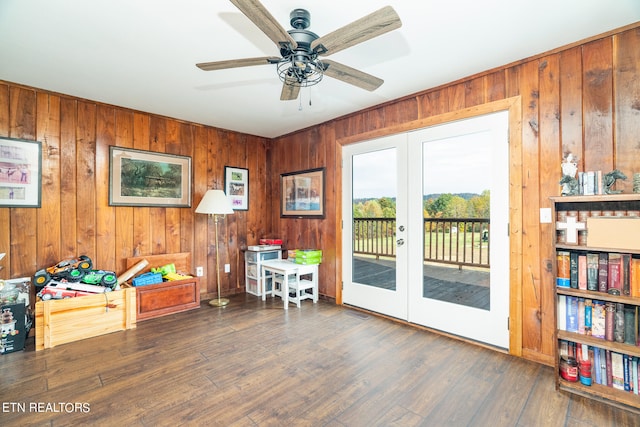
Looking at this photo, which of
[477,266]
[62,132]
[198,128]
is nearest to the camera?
[62,132]

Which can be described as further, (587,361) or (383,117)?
(383,117)

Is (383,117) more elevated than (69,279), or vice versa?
(383,117)

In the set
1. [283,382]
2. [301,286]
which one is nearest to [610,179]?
[283,382]

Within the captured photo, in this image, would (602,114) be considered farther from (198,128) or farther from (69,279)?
(69,279)

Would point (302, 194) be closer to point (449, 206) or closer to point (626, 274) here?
point (449, 206)

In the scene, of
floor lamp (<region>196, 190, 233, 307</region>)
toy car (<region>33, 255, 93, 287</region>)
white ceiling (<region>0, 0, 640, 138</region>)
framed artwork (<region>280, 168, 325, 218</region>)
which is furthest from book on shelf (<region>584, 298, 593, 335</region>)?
toy car (<region>33, 255, 93, 287</region>)

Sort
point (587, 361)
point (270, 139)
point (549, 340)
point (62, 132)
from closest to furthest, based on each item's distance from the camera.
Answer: point (587, 361) → point (549, 340) → point (62, 132) → point (270, 139)

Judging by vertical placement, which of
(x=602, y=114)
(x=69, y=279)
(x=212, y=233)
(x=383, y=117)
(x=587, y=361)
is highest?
(x=383, y=117)

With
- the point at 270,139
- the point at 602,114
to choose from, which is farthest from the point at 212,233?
the point at 602,114

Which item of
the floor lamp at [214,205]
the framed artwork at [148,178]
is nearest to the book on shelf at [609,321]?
the floor lamp at [214,205]

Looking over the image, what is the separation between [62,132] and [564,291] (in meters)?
4.73

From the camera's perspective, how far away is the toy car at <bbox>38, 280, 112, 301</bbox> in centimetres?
266

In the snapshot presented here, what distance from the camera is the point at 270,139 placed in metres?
4.91

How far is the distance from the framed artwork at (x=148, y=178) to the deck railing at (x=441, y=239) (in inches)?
93.8
